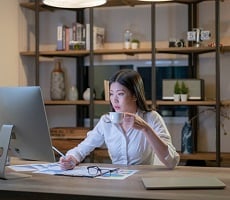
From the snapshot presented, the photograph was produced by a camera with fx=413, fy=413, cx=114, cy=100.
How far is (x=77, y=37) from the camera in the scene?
424cm

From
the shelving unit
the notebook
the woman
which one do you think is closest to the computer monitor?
the woman

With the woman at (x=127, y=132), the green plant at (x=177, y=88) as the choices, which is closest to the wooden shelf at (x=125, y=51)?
the green plant at (x=177, y=88)

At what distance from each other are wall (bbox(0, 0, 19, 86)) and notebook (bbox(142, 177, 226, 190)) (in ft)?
9.07

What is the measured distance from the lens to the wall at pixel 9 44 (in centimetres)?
416

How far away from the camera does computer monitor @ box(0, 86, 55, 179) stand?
6.07 ft

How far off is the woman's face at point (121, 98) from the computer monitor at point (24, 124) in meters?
0.61

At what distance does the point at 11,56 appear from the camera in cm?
429

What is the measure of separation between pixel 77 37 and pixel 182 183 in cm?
284

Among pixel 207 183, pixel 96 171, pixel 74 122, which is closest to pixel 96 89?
pixel 74 122

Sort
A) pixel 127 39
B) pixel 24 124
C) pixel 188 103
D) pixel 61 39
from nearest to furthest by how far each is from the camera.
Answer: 1. pixel 24 124
2. pixel 188 103
3. pixel 127 39
4. pixel 61 39

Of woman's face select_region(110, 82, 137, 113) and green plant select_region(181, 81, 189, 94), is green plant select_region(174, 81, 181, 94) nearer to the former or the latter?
green plant select_region(181, 81, 189, 94)

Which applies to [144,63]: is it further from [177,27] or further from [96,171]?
[96,171]

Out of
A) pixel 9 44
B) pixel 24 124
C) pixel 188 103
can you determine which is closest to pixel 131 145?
pixel 24 124

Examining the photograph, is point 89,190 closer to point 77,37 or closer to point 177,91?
point 177,91
